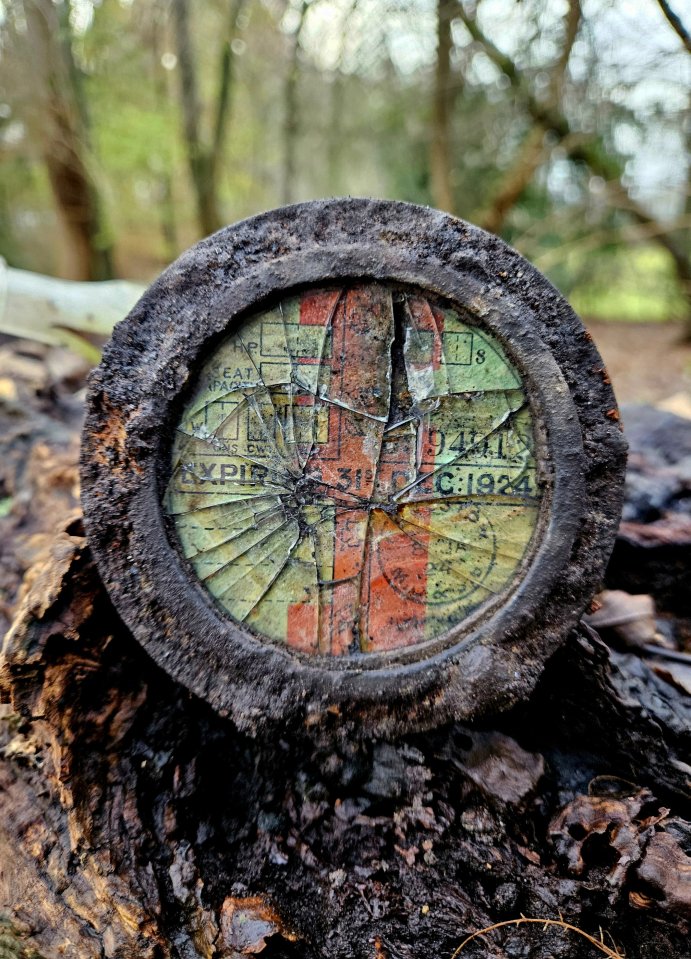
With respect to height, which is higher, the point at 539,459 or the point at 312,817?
the point at 539,459

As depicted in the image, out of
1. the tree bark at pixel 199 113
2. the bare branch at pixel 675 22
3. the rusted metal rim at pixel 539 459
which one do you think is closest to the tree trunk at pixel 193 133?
the tree bark at pixel 199 113

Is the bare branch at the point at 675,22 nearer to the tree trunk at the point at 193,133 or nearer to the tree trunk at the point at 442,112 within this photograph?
the tree trunk at the point at 442,112

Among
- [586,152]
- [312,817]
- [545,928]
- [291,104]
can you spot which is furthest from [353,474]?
[291,104]

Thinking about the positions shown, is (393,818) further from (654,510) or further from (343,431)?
(654,510)

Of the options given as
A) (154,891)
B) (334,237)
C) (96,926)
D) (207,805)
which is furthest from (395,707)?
(334,237)

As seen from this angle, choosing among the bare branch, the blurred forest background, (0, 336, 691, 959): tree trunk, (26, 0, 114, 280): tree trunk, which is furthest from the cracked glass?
(26, 0, 114, 280): tree trunk

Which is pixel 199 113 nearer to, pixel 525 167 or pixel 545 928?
pixel 525 167
